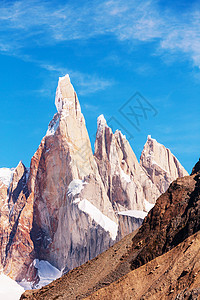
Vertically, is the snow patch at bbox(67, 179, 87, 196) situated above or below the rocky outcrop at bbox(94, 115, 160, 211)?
below

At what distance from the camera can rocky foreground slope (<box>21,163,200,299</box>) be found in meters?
36.2

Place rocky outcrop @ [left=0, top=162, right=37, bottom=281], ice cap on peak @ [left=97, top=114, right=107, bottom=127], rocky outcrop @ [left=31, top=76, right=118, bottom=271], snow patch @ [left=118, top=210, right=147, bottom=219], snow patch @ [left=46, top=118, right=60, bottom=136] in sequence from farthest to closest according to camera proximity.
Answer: ice cap on peak @ [left=97, top=114, right=107, bottom=127] < snow patch @ [left=46, top=118, right=60, bottom=136] < rocky outcrop @ [left=0, top=162, right=37, bottom=281] < snow patch @ [left=118, top=210, right=147, bottom=219] < rocky outcrop @ [left=31, top=76, right=118, bottom=271]

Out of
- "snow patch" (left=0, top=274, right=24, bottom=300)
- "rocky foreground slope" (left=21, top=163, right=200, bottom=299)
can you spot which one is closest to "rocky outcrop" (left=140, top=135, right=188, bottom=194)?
"snow patch" (left=0, top=274, right=24, bottom=300)

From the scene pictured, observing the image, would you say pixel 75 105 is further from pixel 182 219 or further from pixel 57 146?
pixel 182 219

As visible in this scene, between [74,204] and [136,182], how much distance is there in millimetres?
26831

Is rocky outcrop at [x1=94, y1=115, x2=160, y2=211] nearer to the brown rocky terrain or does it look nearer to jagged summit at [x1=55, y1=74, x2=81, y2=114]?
jagged summit at [x1=55, y1=74, x2=81, y2=114]

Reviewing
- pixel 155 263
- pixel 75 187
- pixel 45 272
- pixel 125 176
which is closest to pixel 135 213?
pixel 75 187

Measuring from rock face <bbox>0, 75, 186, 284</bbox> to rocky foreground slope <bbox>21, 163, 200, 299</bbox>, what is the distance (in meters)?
76.9

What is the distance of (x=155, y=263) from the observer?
1613 inches

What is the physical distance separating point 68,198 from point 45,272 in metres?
15.7

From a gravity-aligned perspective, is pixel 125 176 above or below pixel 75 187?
above

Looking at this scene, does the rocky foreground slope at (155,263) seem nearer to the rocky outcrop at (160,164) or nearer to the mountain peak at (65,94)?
the mountain peak at (65,94)

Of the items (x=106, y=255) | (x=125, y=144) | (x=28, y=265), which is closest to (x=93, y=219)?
(x=28, y=265)

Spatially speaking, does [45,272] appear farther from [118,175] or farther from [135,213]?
[118,175]
